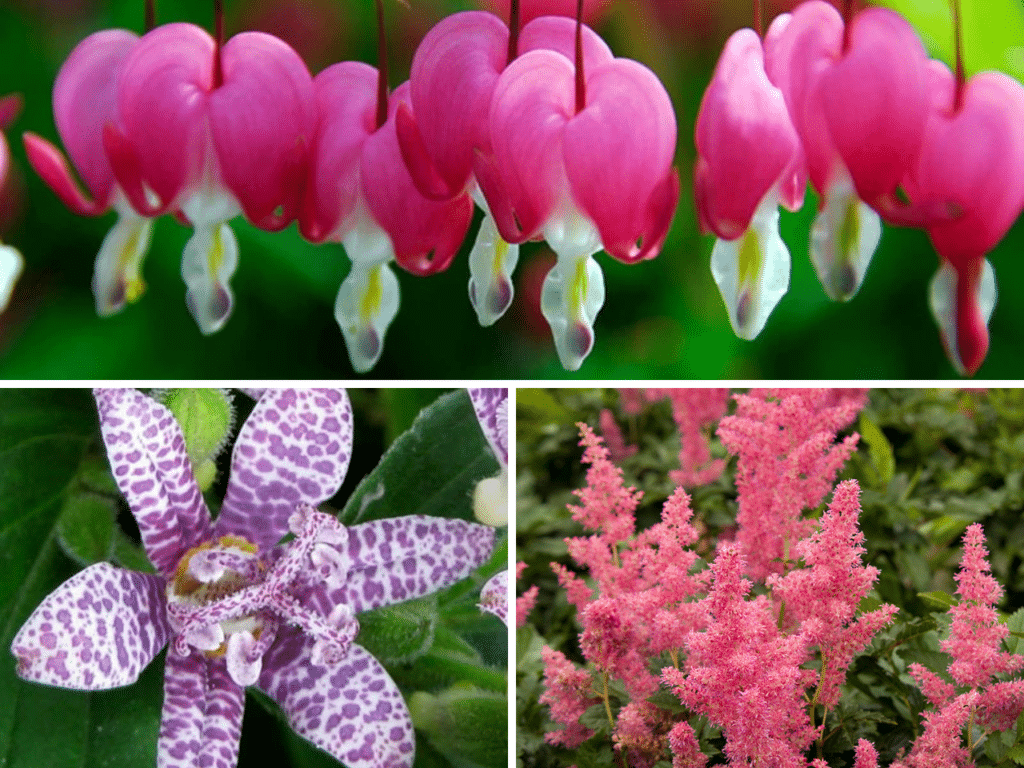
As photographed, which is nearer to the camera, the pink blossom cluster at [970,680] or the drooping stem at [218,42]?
the pink blossom cluster at [970,680]

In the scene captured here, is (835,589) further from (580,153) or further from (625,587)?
(580,153)

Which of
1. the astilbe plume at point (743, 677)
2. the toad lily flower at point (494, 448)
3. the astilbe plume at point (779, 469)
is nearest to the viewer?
the astilbe plume at point (743, 677)

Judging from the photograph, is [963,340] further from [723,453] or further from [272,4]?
[272,4]

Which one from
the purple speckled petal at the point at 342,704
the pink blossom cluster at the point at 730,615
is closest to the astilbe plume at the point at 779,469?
the pink blossom cluster at the point at 730,615

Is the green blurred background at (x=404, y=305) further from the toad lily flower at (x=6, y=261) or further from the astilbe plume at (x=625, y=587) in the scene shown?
the astilbe plume at (x=625, y=587)

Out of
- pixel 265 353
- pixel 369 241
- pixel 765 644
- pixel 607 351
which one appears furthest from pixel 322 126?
pixel 765 644

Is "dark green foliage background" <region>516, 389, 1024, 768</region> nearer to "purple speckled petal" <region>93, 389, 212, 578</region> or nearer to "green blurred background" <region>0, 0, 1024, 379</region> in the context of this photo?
"green blurred background" <region>0, 0, 1024, 379</region>

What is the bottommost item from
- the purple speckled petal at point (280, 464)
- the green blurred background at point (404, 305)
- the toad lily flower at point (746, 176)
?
the purple speckled petal at point (280, 464)

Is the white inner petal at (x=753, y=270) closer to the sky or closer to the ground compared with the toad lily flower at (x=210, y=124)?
closer to the ground

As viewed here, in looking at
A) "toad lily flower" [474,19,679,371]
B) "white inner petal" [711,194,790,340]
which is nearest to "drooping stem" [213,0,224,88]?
"toad lily flower" [474,19,679,371]
